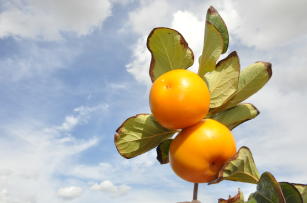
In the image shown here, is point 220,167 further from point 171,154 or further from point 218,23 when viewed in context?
point 218,23

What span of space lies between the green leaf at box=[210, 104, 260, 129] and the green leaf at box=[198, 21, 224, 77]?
254 mm

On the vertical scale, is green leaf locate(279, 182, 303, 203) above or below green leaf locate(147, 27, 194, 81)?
below

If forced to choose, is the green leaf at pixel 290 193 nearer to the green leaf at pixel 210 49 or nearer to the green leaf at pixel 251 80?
the green leaf at pixel 251 80

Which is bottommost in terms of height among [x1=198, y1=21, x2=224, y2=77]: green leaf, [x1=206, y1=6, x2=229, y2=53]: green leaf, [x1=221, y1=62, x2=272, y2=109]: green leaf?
[x1=221, y1=62, x2=272, y2=109]: green leaf

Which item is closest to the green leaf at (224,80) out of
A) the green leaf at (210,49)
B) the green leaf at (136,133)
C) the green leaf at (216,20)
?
the green leaf at (210,49)

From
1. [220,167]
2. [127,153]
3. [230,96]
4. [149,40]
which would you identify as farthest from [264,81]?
[127,153]

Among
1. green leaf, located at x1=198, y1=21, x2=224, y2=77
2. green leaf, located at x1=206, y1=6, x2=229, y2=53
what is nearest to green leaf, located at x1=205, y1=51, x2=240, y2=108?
green leaf, located at x1=198, y1=21, x2=224, y2=77

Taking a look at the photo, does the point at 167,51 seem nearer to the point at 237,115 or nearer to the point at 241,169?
the point at 237,115

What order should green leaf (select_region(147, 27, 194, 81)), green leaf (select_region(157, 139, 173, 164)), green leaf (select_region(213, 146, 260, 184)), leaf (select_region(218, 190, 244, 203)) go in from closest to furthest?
green leaf (select_region(213, 146, 260, 184)) < leaf (select_region(218, 190, 244, 203)) < green leaf (select_region(147, 27, 194, 81)) < green leaf (select_region(157, 139, 173, 164))

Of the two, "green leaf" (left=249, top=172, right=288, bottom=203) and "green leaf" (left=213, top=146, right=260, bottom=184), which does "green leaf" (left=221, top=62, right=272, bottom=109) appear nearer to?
"green leaf" (left=213, top=146, right=260, bottom=184)

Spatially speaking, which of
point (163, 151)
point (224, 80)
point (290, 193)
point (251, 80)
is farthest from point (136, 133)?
point (290, 193)

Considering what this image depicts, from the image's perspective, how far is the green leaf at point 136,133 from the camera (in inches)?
79.9

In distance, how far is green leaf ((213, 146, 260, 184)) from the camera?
5.72ft

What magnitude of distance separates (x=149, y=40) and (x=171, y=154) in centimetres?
62
